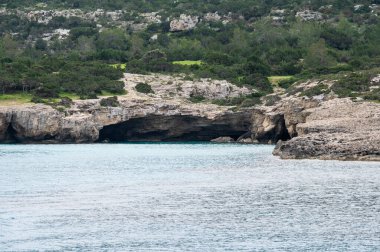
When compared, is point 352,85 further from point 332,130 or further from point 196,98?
point 196,98

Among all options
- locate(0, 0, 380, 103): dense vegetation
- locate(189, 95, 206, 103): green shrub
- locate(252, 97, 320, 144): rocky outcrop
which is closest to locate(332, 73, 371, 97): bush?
locate(0, 0, 380, 103): dense vegetation

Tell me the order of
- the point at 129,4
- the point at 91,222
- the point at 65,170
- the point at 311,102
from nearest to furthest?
the point at 91,222
the point at 65,170
the point at 311,102
the point at 129,4

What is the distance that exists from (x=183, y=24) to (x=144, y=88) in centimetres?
5035

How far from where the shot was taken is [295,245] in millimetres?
28578

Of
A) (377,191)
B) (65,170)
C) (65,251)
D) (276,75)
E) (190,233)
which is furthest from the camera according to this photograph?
(276,75)

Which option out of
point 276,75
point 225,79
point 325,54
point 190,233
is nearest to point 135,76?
point 225,79

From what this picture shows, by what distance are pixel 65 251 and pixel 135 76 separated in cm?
6148

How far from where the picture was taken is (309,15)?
13850 centimetres

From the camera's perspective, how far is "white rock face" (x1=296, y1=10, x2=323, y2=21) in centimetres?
13738

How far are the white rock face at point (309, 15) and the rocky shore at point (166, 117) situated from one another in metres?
52.6

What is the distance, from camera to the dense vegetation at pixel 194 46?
86.8 metres

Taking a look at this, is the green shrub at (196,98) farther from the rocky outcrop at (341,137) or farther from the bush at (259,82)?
the rocky outcrop at (341,137)

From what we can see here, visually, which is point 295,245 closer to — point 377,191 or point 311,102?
point 377,191

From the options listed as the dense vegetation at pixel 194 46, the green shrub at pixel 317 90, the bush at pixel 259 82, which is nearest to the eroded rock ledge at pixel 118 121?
the dense vegetation at pixel 194 46
